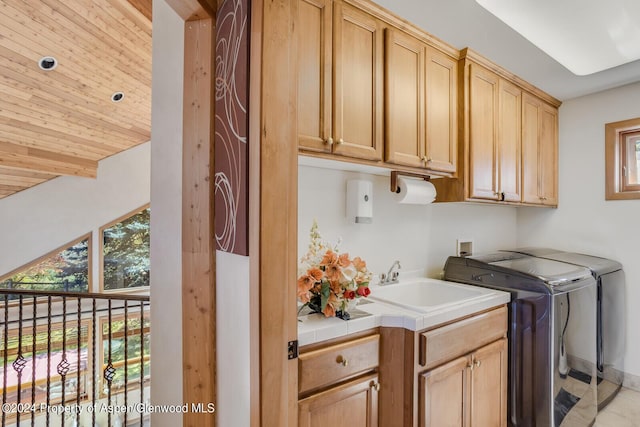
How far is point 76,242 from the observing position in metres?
5.37

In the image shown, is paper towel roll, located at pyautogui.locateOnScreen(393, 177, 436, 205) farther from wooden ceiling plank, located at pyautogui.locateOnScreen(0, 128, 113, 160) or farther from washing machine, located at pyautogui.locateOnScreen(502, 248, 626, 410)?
wooden ceiling plank, located at pyautogui.locateOnScreen(0, 128, 113, 160)

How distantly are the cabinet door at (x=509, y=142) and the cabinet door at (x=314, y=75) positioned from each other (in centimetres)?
143

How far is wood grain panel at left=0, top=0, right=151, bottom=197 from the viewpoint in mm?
2678

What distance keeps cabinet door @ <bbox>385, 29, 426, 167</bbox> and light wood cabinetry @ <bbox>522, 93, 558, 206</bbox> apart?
3.86ft

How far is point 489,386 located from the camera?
1.78m

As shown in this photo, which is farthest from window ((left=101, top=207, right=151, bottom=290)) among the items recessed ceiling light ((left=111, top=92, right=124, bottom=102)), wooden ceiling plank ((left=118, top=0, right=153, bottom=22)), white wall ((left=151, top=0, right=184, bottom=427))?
white wall ((left=151, top=0, right=184, bottom=427))

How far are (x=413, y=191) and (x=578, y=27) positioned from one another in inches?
47.2

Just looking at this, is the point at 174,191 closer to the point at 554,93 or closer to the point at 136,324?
the point at 554,93

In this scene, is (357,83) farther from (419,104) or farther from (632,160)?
(632,160)

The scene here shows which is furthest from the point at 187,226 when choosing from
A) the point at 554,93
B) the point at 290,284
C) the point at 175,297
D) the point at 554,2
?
the point at 554,93

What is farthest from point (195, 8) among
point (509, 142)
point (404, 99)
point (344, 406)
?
point (509, 142)

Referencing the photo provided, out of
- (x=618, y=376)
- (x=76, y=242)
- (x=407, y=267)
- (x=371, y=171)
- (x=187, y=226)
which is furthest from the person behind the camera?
(x=76, y=242)

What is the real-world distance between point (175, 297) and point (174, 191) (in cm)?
49

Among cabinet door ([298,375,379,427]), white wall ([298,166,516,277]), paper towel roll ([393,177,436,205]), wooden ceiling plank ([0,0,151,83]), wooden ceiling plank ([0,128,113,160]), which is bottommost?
cabinet door ([298,375,379,427])
